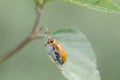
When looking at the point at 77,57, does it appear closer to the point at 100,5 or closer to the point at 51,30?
the point at 100,5

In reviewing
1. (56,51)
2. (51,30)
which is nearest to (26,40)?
(56,51)

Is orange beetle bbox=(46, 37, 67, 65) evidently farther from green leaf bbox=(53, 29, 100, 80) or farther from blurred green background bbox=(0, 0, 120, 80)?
blurred green background bbox=(0, 0, 120, 80)

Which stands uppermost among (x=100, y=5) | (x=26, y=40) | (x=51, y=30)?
(x=51, y=30)

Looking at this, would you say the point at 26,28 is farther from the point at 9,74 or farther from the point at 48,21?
the point at 9,74

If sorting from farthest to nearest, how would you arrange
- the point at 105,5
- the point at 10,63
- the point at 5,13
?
the point at 5,13 < the point at 10,63 < the point at 105,5

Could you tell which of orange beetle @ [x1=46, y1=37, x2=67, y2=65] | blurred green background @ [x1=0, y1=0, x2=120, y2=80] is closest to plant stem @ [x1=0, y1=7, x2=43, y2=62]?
orange beetle @ [x1=46, y1=37, x2=67, y2=65]

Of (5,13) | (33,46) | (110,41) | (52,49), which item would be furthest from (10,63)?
(52,49)
